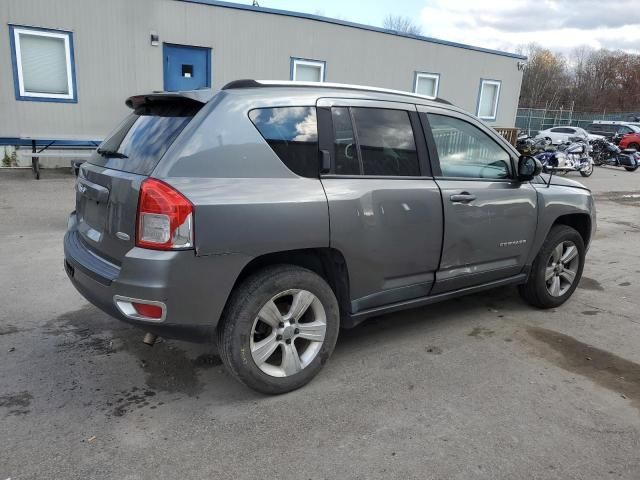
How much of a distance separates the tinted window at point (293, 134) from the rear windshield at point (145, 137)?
0.40 meters

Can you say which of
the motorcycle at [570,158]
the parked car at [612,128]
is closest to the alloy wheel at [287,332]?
the motorcycle at [570,158]

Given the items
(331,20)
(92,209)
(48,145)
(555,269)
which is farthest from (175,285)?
(331,20)

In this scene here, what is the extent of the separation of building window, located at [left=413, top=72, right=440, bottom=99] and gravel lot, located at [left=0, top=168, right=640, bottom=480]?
40.5ft

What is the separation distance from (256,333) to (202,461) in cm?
82

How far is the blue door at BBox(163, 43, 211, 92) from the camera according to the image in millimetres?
11820

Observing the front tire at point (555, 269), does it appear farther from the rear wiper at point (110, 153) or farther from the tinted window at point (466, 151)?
the rear wiper at point (110, 153)

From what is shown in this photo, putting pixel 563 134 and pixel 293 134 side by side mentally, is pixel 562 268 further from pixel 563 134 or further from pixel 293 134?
pixel 563 134

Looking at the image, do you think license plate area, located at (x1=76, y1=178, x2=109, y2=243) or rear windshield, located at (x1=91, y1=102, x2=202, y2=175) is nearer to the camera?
rear windshield, located at (x1=91, y1=102, x2=202, y2=175)

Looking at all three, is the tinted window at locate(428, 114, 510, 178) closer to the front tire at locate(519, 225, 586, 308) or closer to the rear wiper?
the front tire at locate(519, 225, 586, 308)

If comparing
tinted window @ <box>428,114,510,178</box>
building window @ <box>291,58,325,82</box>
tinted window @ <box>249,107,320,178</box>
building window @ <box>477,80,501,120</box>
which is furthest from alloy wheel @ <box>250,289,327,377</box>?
building window @ <box>477,80,501,120</box>

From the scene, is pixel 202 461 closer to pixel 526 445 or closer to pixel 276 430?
pixel 276 430

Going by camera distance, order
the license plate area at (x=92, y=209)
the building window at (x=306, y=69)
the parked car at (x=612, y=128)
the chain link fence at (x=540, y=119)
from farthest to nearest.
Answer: the chain link fence at (x=540, y=119)
the parked car at (x=612, y=128)
the building window at (x=306, y=69)
the license plate area at (x=92, y=209)

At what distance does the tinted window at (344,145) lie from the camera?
10.6ft

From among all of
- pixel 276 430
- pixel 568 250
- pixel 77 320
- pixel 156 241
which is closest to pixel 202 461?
pixel 276 430
